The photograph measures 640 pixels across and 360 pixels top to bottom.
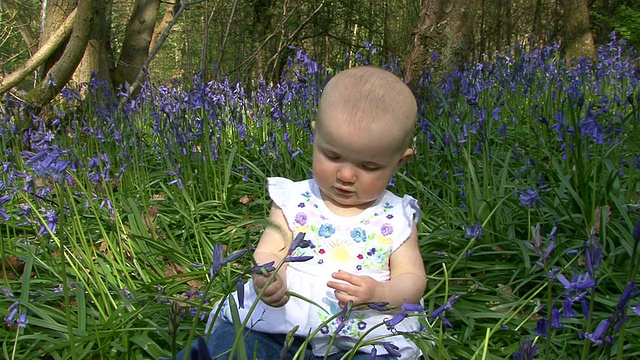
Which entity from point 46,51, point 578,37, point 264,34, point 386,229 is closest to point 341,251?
point 386,229

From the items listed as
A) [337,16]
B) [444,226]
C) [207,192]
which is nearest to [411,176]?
[444,226]

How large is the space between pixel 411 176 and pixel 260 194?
31.8 inches

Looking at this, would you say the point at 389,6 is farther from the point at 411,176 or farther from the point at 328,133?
the point at 328,133

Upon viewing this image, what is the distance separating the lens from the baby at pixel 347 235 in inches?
62.2

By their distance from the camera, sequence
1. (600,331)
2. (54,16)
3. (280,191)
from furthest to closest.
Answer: (54,16) → (280,191) → (600,331)

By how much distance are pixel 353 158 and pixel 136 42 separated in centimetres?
472

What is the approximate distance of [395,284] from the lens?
5.40 ft

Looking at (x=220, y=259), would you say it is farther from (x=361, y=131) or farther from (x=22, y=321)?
(x=22, y=321)

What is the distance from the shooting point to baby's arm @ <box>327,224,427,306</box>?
1.44 meters

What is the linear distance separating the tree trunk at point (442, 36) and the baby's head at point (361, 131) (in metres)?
2.69

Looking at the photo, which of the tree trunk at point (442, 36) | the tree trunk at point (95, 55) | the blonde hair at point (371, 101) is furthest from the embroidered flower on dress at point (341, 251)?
the tree trunk at point (95, 55)

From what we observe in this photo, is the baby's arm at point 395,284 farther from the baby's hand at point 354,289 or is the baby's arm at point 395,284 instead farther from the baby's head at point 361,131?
the baby's head at point 361,131

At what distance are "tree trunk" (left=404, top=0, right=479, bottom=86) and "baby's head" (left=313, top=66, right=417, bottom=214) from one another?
269 cm

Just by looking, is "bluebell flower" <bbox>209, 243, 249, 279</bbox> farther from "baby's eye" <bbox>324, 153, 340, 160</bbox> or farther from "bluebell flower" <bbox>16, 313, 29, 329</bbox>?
"bluebell flower" <bbox>16, 313, 29, 329</bbox>
